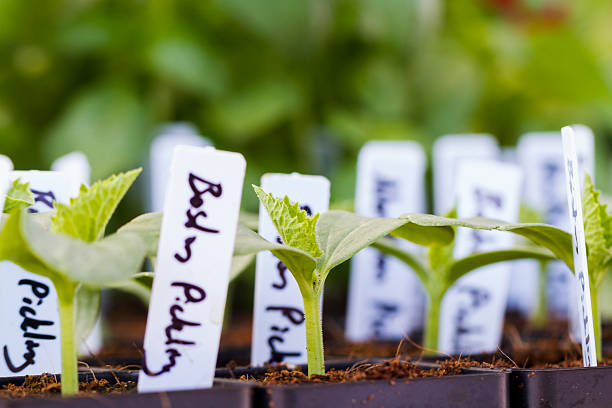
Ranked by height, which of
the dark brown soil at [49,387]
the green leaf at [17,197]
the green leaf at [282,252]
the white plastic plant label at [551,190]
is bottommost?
the dark brown soil at [49,387]

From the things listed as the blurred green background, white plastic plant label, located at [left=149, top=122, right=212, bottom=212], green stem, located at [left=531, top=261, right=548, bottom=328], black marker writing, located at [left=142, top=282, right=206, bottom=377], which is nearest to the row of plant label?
black marker writing, located at [left=142, top=282, right=206, bottom=377]

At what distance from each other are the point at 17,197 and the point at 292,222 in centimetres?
22

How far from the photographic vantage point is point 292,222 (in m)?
0.56

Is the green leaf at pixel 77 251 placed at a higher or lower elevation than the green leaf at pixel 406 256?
lower

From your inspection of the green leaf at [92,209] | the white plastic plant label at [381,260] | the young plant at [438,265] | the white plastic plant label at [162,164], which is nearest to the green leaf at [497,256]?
the young plant at [438,265]

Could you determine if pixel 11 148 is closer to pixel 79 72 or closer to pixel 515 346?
pixel 79 72

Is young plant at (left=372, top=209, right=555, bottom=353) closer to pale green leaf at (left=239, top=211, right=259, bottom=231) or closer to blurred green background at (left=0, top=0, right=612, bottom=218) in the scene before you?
pale green leaf at (left=239, top=211, right=259, bottom=231)

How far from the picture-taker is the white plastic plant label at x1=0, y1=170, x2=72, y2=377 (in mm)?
651

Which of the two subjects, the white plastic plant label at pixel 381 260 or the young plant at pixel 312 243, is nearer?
the young plant at pixel 312 243

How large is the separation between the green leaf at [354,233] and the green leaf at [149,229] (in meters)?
0.13

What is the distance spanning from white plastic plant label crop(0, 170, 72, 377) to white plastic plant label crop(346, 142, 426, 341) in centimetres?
46

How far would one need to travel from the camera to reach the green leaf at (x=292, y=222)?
21.6 inches

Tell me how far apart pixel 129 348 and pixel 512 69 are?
5.27 ft

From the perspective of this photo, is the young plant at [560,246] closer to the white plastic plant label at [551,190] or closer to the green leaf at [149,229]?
the green leaf at [149,229]
